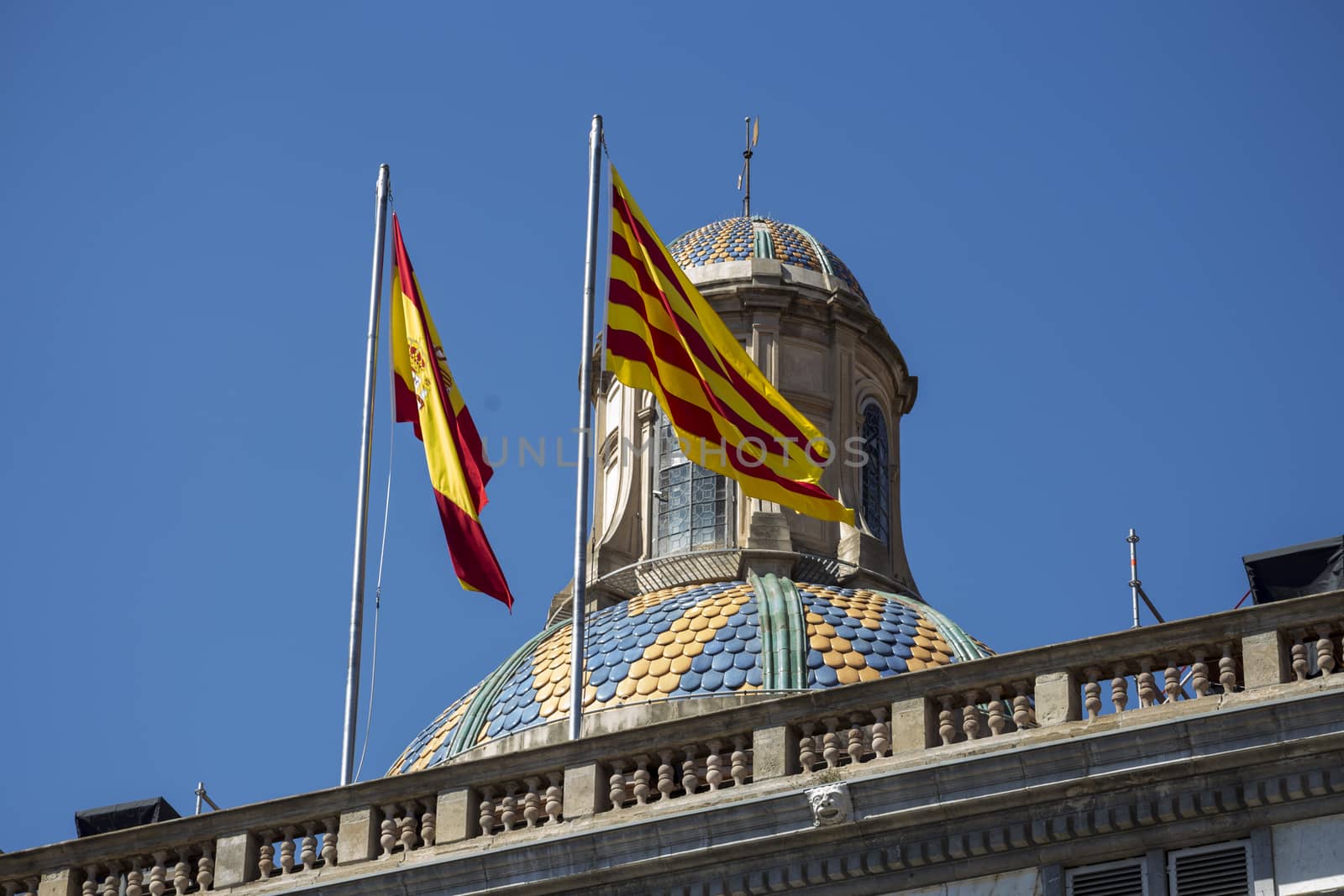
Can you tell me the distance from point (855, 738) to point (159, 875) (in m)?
6.14

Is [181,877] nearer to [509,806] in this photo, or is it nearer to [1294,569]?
[509,806]

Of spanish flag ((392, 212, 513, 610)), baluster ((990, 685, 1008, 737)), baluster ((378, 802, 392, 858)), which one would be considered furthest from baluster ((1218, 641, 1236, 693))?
spanish flag ((392, 212, 513, 610))

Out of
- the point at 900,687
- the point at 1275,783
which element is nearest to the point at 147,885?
the point at 900,687

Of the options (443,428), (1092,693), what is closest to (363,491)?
(443,428)

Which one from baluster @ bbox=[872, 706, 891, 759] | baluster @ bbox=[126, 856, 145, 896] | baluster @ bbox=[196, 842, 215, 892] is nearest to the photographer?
baluster @ bbox=[872, 706, 891, 759]

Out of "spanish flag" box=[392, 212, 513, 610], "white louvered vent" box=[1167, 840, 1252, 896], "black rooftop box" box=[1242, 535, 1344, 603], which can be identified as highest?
"spanish flag" box=[392, 212, 513, 610]

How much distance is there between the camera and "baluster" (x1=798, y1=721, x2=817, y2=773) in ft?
83.8

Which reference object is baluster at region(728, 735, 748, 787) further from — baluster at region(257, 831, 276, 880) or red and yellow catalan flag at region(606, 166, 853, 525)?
red and yellow catalan flag at region(606, 166, 853, 525)

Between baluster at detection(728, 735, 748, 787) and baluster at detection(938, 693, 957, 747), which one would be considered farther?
baluster at detection(728, 735, 748, 787)

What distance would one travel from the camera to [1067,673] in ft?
82.1

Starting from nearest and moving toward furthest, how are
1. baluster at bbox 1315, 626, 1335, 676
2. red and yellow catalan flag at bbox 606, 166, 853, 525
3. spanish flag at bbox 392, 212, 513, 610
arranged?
baluster at bbox 1315, 626, 1335, 676
red and yellow catalan flag at bbox 606, 166, 853, 525
spanish flag at bbox 392, 212, 513, 610

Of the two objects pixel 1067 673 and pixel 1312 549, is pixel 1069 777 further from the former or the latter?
pixel 1312 549

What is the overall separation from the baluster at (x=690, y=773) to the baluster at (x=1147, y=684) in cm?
350

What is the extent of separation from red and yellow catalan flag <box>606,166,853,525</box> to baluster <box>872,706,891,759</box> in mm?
8332
